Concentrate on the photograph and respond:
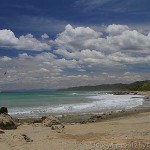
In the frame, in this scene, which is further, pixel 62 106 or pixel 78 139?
pixel 62 106

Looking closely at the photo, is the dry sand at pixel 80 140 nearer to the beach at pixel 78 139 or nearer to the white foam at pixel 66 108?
the beach at pixel 78 139

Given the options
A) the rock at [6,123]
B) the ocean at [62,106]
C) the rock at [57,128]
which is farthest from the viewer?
the ocean at [62,106]

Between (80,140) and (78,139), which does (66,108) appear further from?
(80,140)

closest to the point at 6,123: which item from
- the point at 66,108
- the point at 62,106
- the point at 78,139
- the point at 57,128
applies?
the point at 57,128

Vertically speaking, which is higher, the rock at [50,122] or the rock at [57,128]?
the rock at [50,122]

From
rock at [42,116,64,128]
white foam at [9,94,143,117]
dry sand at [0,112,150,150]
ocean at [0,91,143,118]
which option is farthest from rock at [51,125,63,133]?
white foam at [9,94,143,117]

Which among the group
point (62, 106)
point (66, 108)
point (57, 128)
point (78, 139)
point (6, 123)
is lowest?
point (78, 139)

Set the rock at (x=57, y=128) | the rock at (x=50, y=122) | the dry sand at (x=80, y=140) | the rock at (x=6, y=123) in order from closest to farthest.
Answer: the dry sand at (x=80, y=140) < the rock at (x=57, y=128) < the rock at (x=6, y=123) < the rock at (x=50, y=122)

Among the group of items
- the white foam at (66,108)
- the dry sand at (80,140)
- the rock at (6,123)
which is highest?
the rock at (6,123)

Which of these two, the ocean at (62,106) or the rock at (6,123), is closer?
the rock at (6,123)

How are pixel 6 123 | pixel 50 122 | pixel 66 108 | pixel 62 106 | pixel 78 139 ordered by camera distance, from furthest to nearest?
1. pixel 62 106
2. pixel 66 108
3. pixel 50 122
4. pixel 6 123
5. pixel 78 139

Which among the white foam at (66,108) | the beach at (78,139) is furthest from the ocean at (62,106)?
the beach at (78,139)

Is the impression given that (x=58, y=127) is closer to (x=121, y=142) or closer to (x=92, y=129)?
(x=92, y=129)

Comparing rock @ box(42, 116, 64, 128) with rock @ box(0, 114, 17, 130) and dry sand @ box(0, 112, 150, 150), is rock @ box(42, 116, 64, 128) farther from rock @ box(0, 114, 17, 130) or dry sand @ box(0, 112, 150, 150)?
rock @ box(0, 114, 17, 130)
